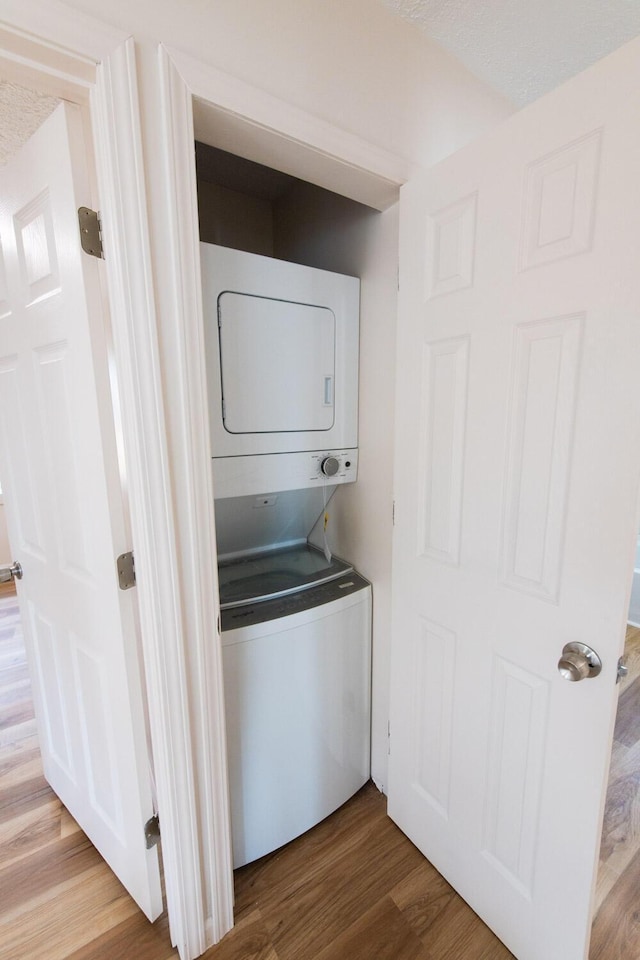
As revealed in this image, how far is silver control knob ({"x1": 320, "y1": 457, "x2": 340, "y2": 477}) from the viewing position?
142cm

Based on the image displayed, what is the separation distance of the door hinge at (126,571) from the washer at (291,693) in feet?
1.05

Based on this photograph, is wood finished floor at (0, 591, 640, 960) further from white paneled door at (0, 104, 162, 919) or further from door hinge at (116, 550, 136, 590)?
door hinge at (116, 550, 136, 590)

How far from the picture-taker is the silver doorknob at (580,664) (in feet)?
2.75

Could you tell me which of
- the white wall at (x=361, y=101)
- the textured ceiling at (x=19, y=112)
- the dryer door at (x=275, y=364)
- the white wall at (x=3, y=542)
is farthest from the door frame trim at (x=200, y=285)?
the white wall at (x=3, y=542)

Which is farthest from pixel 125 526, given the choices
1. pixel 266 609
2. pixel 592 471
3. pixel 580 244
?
pixel 580 244

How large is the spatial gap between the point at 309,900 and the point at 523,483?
140 cm

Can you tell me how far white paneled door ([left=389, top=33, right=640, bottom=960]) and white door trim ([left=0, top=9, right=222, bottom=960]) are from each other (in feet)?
2.20

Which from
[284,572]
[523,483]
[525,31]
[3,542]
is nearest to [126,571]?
[284,572]

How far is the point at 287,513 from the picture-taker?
1.69 meters

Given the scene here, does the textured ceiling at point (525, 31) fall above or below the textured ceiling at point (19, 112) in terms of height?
above

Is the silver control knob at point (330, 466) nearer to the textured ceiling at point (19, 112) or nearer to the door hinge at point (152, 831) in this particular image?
the door hinge at point (152, 831)

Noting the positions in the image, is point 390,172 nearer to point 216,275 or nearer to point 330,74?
point 330,74

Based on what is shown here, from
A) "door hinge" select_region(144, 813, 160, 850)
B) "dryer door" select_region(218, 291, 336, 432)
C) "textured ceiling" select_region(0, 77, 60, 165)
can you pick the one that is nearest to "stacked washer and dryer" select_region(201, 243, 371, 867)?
"dryer door" select_region(218, 291, 336, 432)

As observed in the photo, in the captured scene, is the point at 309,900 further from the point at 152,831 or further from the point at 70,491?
the point at 70,491
